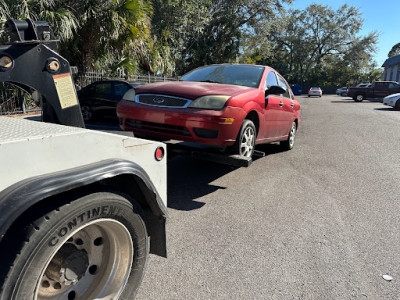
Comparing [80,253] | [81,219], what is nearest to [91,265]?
[80,253]

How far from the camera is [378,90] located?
2805cm

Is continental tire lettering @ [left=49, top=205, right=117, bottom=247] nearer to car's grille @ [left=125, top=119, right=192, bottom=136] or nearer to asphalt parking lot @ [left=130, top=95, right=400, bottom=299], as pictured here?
asphalt parking lot @ [left=130, top=95, right=400, bottom=299]

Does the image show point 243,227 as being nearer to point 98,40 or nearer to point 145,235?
point 145,235

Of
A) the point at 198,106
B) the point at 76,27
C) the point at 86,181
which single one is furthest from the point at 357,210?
the point at 76,27

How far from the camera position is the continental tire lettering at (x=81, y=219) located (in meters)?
1.56

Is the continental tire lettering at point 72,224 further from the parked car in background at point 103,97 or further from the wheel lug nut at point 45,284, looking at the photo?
the parked car in background at point 103,97

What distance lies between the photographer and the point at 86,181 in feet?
5.37

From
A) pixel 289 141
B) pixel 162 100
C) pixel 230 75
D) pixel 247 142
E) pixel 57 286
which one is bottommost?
pixel 289 141

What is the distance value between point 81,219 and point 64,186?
224mm

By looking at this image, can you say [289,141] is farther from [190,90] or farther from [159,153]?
[159,153]

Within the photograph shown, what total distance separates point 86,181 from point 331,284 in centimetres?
209

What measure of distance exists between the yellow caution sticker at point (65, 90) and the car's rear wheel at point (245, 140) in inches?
94.0

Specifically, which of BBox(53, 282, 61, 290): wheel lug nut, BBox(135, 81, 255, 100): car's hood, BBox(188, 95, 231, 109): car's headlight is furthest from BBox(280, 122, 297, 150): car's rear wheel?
BBox(53, 282, 61, 290): wheel lug nut

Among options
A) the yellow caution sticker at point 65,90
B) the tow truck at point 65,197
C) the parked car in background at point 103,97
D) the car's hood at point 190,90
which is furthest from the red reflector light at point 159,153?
the parked car in background at point 103,97
